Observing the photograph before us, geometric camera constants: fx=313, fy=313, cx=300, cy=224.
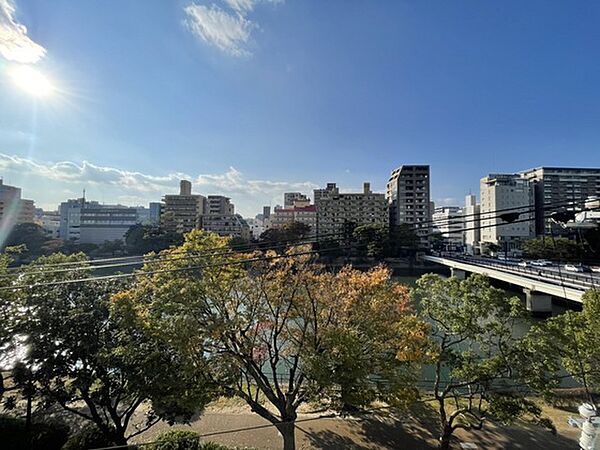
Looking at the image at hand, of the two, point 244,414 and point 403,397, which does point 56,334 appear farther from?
point 403,397

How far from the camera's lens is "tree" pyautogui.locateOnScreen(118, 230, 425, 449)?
5145mm

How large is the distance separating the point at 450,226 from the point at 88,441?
5185cm

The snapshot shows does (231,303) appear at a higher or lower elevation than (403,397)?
higher

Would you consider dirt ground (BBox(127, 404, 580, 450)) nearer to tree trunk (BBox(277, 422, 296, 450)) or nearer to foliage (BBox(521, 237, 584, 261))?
tree trunk (BBox(277, 422, 296, 450))

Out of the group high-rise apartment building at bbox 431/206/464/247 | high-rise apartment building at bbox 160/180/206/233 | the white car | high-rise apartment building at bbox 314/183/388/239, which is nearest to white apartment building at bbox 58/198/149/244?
high-rise apartment building at bbox 160/180/206/233

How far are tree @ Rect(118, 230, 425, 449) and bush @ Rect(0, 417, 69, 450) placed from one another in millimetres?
3218

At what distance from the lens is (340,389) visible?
5.38 meters

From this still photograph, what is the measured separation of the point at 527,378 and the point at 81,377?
26.0 feet

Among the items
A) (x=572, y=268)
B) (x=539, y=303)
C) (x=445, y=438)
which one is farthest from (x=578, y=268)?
(x=445, y=438)

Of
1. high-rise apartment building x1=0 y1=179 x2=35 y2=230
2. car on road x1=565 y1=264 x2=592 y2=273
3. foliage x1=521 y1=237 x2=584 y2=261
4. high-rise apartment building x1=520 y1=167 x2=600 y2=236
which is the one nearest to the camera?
car on road x1=565 y1=264 x2=592 y2=273

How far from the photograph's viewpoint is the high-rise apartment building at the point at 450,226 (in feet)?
17.0

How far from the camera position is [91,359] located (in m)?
5.68

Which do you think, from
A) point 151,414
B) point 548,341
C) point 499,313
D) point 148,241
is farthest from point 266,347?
point 148,241

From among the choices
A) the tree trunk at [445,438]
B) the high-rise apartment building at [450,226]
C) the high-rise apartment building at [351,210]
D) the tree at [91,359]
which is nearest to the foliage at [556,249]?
the high-rise apartment building at [450,226]
